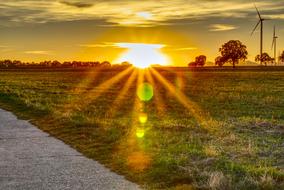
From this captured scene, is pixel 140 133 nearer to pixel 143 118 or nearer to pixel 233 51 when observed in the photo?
pixel 143 118

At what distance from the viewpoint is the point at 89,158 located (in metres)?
10.7

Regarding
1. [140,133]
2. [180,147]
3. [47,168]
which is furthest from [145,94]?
[47,168]

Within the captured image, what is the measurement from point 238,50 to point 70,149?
18049cm

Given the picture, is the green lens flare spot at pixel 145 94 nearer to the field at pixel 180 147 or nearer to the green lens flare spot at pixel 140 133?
the field at pixel 180 147

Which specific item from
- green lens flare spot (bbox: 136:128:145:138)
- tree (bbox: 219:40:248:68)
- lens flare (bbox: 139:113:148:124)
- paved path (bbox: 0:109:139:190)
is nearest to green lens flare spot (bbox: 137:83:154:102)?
lens flare (bbox: 139:113:148:124)

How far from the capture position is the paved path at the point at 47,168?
837 cm

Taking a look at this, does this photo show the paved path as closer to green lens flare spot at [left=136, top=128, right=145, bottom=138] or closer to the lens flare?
green lens flare spot at [left=136, top=128, right=145, bottom=138]

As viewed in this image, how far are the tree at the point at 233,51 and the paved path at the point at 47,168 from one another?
178m

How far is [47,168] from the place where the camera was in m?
9.57

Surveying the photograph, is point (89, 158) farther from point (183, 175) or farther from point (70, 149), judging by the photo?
point (183, 175)

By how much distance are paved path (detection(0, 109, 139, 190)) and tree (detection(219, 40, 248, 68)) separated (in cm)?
17804

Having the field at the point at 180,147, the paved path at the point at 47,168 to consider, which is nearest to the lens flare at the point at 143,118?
the field at the point at 180,147

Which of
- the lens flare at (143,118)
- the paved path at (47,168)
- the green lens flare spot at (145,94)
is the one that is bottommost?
the paved path at (47,168)

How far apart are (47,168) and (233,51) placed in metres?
182
